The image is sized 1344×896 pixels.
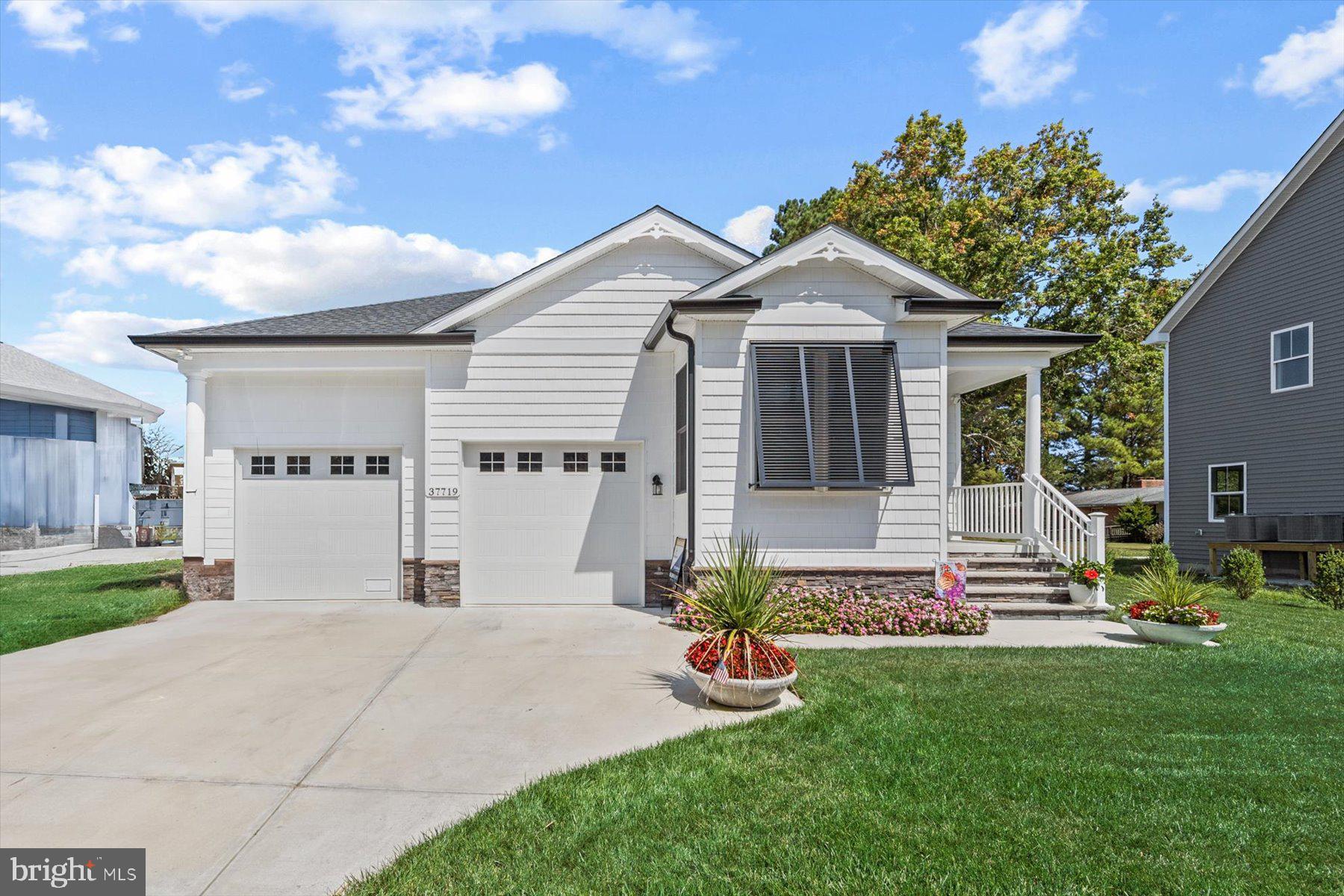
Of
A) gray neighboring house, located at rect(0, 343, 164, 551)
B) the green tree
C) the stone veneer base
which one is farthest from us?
the green tree

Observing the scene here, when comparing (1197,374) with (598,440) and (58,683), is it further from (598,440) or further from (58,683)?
(58,683)

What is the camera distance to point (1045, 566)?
32.6 ft

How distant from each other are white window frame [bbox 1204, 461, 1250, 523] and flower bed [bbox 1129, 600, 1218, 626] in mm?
8948

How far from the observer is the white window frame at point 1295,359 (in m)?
13.1

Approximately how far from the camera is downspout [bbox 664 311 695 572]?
879 cm

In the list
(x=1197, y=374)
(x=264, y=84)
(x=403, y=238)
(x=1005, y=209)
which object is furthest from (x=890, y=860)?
(x=403, y=238)

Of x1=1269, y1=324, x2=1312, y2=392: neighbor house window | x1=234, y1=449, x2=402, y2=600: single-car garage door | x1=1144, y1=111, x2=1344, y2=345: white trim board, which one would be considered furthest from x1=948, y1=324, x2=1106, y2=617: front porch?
x1=234, y1=449, x2=402, y2=600: single-car garage door

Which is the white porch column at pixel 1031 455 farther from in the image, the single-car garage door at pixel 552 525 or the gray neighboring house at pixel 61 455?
the gray neighboring house at pixel 61 455

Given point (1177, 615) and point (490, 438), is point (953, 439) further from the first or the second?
point (490, 438)

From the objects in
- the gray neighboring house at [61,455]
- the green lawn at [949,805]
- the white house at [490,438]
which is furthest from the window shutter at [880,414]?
the gray neighboring house at [61,455]

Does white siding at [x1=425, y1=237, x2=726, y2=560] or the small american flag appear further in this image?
white siding at [x1=425, y1=237, x2=726, y2=560]

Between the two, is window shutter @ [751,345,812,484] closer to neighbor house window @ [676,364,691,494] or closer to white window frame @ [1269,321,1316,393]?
neighbor house window @ [676,364,691,494]

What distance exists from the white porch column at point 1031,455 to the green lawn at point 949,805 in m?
4.62

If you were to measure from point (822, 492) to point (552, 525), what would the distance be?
4114mm
